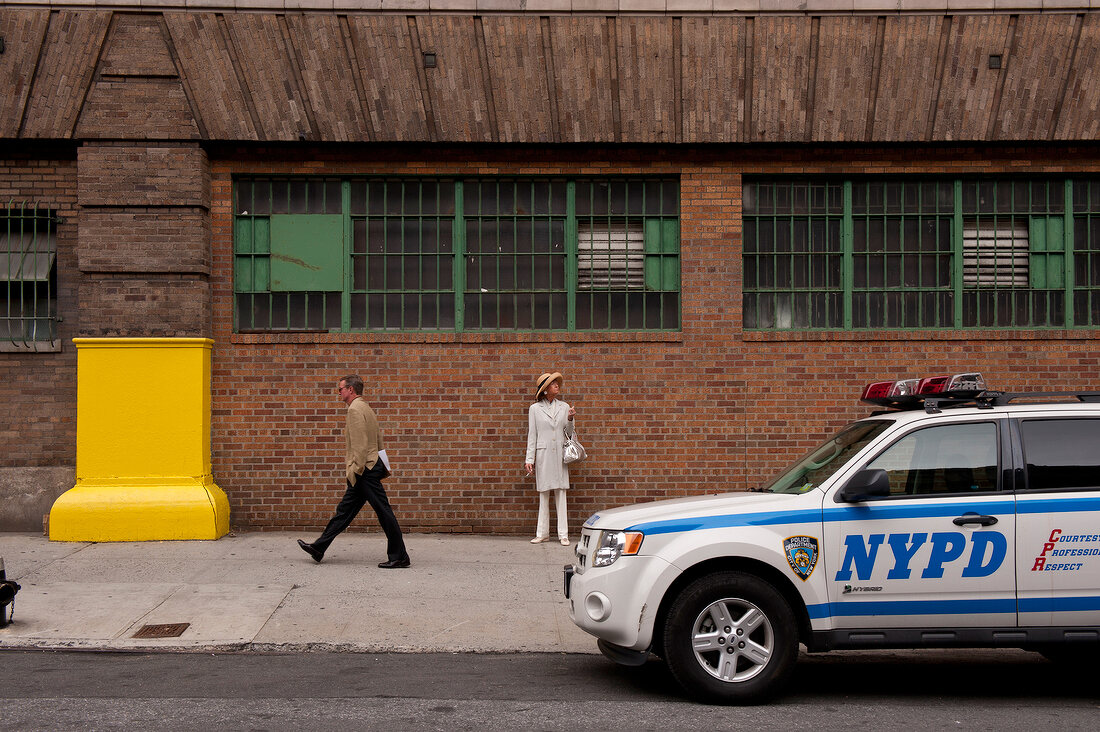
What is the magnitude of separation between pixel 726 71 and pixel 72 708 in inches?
339

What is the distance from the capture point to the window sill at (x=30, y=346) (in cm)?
1116

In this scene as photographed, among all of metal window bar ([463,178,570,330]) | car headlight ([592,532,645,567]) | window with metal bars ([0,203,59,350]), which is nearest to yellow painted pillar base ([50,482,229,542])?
window with metal bars ([0,203,59,350])

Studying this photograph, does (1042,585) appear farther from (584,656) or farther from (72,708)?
(72,708)

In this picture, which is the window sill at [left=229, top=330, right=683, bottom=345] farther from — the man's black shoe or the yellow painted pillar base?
the man's black shoe

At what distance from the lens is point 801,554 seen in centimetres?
584

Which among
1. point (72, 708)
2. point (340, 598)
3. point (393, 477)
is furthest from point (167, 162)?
point (72, 708)

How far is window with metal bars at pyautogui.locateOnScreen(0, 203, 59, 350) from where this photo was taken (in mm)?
11195

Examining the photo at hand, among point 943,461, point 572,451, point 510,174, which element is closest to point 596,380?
point 572,451

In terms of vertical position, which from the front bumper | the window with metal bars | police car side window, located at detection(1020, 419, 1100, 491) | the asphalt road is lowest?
the asphalt road

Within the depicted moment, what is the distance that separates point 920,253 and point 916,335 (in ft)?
3.09

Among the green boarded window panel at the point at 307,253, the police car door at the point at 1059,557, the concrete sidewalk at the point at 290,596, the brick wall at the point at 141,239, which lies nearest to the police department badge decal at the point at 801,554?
the police car door at the point at 1059,557

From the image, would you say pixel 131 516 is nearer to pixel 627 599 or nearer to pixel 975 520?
pixel 627 599

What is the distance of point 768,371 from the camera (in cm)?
1141

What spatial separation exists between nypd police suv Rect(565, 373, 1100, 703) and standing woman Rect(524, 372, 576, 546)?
187 inches
